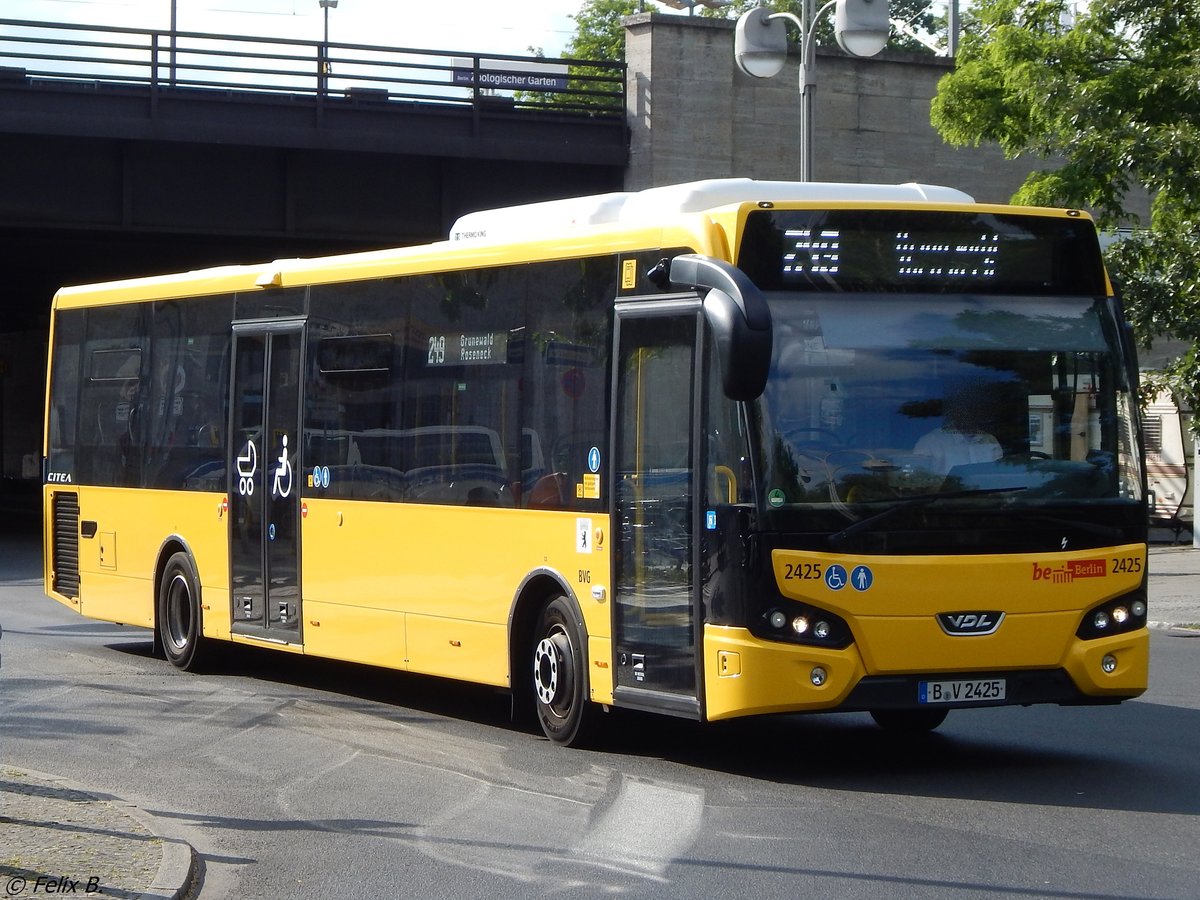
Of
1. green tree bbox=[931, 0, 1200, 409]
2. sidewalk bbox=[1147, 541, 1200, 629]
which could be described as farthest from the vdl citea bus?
sidewalk bbox=[1147, 541, 1200, 629]

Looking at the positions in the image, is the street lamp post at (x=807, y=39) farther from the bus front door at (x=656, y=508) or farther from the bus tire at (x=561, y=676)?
the bus front door at (x=656, y=508)

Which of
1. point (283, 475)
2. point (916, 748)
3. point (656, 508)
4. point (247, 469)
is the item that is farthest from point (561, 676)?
point (247, 469)

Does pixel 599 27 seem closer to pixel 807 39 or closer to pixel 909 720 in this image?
pixel 807 39

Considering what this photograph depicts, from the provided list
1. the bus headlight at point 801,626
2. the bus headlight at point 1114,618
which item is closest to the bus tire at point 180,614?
the bus headlight at point 801,626

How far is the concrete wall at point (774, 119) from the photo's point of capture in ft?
103

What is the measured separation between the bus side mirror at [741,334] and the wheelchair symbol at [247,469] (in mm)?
6029

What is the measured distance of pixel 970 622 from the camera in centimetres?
928

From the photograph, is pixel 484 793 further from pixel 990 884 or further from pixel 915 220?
pixel 915 220

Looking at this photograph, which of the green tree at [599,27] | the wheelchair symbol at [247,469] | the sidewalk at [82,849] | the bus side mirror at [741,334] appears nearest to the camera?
the sidewalk at [82,849]

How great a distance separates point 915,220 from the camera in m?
9.66

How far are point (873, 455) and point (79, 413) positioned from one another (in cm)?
982

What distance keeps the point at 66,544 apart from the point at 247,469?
3.75 metres

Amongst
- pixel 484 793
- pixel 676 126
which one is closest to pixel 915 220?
pixel 484 793

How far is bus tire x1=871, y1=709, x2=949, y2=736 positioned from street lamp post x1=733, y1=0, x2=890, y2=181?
8804mm
